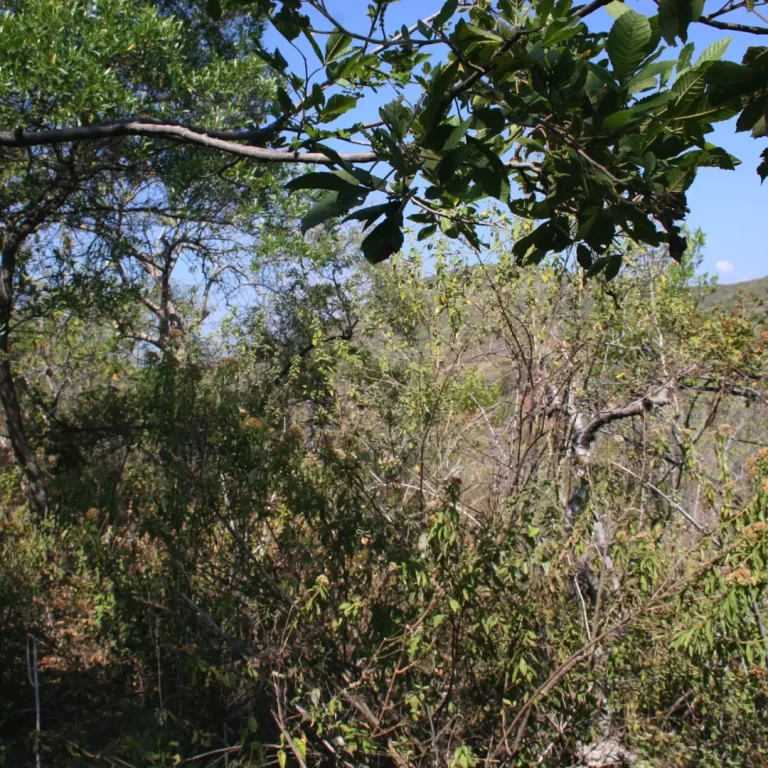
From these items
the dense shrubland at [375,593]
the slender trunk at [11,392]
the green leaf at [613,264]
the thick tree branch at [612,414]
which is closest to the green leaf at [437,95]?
the green leaf at [613,264]

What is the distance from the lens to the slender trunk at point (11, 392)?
4949mm

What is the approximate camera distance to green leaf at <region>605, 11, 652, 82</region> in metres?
1.33

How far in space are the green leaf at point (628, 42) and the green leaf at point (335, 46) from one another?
610mm

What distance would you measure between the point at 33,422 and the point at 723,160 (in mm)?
4569

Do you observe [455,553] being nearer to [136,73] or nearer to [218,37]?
[136,73]

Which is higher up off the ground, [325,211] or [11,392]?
[11,392]

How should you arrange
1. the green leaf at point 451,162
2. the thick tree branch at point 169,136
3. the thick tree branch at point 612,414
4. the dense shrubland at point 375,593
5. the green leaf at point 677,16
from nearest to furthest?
1. the green leaf at point 677,16
2. the green leaf at point 451,162
3. the thick tree branch at point 169,136
4. the dense shrubland at point 375,593
5. the thick tree branch at point 612,414

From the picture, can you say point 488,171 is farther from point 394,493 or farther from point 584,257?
point 394,493

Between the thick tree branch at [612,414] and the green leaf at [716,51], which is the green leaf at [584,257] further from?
the thick tree branch at [612,414]

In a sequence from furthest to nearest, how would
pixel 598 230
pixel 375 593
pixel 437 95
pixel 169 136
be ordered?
pixel 375 593, pixel 169 136, pixel 598 230, pixel 437 95

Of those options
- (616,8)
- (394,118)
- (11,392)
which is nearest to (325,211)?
(394,118)

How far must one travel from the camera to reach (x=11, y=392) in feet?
16.5

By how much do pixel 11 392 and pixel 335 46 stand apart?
411cm

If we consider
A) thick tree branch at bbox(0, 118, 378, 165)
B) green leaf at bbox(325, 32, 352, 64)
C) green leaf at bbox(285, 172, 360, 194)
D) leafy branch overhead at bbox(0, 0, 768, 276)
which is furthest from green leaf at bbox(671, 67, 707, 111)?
thick tree branch at bbox(0, 118, 378, 165)
